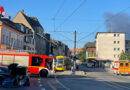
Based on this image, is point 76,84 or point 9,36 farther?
point 9,36

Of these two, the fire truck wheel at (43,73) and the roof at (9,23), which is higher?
the roof at (9,23)

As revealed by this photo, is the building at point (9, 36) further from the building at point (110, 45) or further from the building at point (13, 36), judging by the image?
the building at point (110, 45)

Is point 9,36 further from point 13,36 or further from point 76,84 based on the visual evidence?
point 76,84

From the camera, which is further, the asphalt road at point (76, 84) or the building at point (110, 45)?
the building at point (110, 45)

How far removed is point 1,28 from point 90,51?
3440 inches

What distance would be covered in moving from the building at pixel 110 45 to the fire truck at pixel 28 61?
69824mm

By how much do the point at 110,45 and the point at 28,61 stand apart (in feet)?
236

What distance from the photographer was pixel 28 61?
2850 centimetres

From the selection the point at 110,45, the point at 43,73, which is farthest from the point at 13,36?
the point at 110,45

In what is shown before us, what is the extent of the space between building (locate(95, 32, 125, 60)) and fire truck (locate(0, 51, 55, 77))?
2749 inches

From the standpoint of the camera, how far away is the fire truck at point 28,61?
28.5 m

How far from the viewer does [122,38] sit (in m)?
94.1

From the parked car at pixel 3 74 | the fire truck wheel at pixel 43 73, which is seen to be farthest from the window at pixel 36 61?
the parked car at pixel 3 74

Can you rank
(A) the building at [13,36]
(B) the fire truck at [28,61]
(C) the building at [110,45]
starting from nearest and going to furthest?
(B) the fire truck at [28,61] < (A) the building at [13,36] < (C) the building at [110,45]
